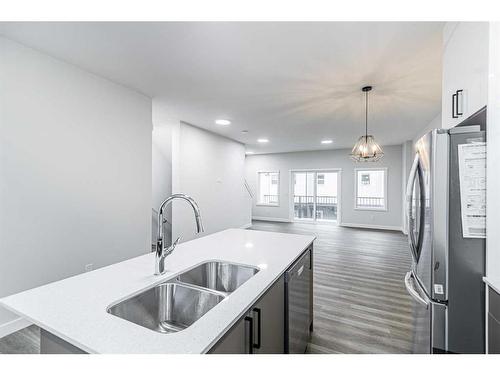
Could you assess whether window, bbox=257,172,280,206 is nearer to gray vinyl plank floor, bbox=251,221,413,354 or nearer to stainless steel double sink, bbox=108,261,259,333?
gray vinyl plank floor, bbox=251,221,413,354

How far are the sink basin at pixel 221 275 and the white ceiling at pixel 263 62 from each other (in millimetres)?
1728

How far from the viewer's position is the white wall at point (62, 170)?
2.04 meters

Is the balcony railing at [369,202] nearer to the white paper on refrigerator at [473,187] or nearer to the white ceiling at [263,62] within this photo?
the white ceiling at [263,62]

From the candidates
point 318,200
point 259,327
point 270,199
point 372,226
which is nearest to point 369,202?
point 372,226

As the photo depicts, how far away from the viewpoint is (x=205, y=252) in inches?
65.9

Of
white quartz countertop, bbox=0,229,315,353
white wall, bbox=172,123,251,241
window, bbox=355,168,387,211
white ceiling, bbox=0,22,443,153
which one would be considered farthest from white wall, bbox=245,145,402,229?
white quartz countertop, bbox=0,229,315,353

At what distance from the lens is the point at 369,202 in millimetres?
7547

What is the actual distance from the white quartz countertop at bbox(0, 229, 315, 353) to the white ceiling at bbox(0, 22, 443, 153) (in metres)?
1.69

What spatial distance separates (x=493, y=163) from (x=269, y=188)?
7.90 meters

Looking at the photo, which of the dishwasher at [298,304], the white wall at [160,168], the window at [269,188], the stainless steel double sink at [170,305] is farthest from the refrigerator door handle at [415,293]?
the window at [269,188]

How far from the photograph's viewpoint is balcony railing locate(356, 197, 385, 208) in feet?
24.3

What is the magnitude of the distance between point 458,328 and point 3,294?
3.20 m

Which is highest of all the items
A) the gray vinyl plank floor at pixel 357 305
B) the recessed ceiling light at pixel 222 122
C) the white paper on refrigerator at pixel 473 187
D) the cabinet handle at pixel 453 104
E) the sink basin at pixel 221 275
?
the recessed ceiling light at pixel 222 122
